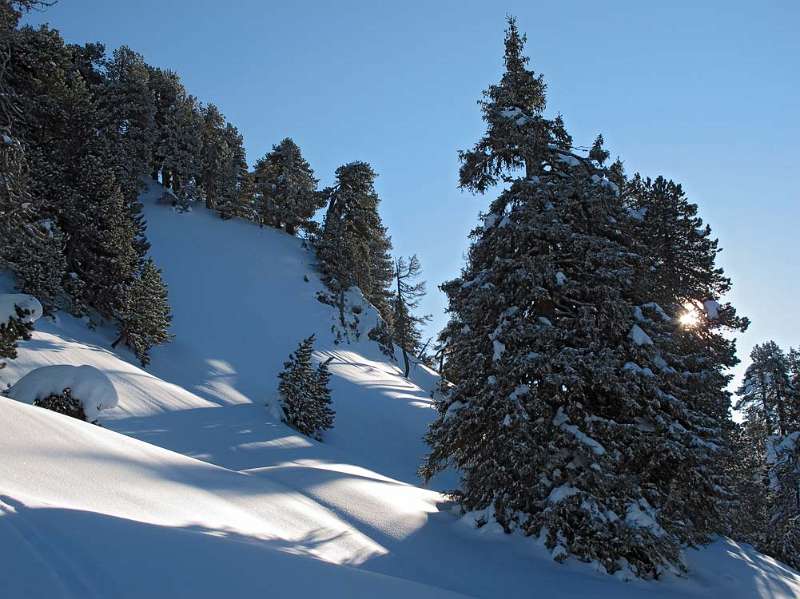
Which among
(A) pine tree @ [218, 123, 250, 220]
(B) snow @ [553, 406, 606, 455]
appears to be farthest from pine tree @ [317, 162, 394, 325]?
(B) snow @ [553, 406, 606, 455]

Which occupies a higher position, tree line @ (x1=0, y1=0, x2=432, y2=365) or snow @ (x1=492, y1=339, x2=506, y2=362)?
tree line @ (x1=0, y1=0, x2=432, y2=365)

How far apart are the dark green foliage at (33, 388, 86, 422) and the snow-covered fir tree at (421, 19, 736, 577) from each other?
8.09 meters

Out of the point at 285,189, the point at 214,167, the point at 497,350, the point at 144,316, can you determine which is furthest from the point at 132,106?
the point at 497,350

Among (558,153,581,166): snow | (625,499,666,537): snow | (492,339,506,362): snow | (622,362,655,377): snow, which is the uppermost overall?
(558,153,581,166): snow

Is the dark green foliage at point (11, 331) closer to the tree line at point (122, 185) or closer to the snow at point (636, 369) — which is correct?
the tree line at point (122, 185)

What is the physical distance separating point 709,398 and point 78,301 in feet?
79.4

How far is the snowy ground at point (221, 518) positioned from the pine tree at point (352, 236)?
18.1 m

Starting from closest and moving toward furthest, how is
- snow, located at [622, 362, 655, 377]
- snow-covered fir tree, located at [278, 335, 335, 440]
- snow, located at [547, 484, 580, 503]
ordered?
1. snow, located at [547, 484, 580, 503]
2. snow, located at [622, 362, 655, 377]
3. snow-covered fir tree, located at [278, 335, 335, 440]

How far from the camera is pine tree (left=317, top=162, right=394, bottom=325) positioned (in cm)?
4109

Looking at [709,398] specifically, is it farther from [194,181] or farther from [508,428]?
[194,181]

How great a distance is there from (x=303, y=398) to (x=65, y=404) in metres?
11.4

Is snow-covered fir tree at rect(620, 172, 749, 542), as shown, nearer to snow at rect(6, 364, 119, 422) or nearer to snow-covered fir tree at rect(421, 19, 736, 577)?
snow-covered fir tree at rect(421, 19, 736, 577)

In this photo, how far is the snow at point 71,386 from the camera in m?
11.6

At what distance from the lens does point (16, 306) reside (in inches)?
525
